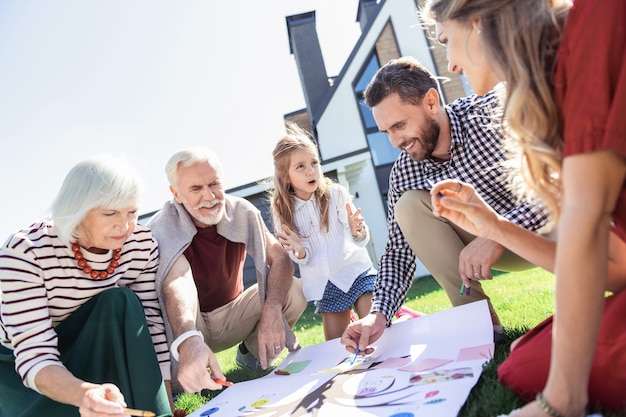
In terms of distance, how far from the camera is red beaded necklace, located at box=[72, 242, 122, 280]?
2.38 m

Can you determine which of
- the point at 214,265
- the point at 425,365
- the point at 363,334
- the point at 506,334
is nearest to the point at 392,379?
the point at 425,365

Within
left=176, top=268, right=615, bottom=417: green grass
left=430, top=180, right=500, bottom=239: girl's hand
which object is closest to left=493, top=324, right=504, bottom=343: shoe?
left=176, top=268, right=615, bottom=417: green grass

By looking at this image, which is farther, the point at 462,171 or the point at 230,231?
the point at 230,231

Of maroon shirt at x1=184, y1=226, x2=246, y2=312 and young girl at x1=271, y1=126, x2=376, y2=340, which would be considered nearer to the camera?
maroon shirt at x1=184, y1=226, x2=246, y2=312

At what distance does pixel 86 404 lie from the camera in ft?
6.10

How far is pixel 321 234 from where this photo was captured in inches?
152

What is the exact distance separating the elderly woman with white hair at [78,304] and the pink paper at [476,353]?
1.25m

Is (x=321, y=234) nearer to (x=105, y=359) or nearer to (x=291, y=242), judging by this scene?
(x=291, y=242)

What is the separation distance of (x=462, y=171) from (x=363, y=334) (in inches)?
43.1

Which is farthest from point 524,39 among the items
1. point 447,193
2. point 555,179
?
point 447,193

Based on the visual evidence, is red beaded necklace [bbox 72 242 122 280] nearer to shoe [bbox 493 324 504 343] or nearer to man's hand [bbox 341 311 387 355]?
man's hand [bbox 341 311 387 355]

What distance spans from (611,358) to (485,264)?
37.7 inches

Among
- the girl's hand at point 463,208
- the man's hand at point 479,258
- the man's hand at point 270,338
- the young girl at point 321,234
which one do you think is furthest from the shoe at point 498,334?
the young girl at point 321,234

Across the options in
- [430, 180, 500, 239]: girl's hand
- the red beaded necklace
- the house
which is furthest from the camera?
the house
